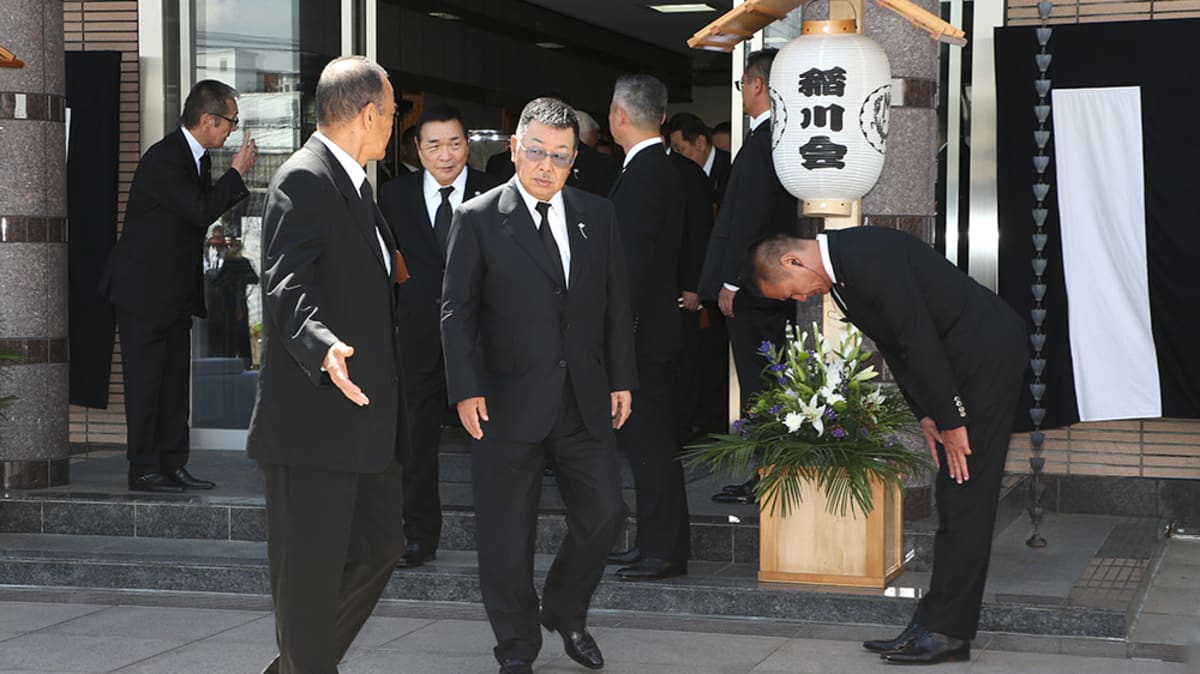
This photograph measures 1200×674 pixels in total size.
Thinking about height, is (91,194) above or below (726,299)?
above

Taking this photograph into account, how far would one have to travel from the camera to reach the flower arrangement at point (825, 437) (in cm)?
552

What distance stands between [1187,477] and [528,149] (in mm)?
4185

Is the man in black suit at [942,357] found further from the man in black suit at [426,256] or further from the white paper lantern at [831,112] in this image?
the man in black suit at [426,256]

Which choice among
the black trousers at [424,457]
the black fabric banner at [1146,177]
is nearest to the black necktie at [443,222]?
the black trousers at [424,457]

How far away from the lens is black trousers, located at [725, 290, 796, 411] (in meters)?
6.61

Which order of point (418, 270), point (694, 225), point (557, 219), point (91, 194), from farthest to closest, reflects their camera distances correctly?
point (91, 194), point (694, 225), point (418, 270), point (557, 219)

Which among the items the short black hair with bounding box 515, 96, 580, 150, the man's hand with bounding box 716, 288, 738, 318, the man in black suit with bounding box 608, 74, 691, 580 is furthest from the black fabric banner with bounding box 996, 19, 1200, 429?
the short black hair with bounding box 515, 96, 580, 150

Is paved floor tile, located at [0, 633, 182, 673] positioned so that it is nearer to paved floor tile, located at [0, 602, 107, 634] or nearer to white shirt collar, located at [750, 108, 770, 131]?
paved floor tile, located at [0, 602, 107, 634]

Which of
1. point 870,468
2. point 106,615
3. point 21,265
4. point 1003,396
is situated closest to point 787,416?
point 870,468

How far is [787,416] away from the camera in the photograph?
5508 millimetres

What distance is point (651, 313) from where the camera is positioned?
18.9 feet

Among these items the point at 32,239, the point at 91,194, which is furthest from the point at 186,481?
the point at 91,194

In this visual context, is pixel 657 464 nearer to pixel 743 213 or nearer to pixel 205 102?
pixel 743 213

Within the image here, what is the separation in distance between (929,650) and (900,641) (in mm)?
112
